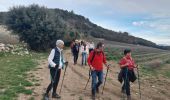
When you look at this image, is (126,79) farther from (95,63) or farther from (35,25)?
(35,25)

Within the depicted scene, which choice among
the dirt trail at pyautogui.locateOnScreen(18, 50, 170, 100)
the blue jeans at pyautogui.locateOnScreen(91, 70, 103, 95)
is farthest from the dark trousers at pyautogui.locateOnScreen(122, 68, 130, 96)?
the blue jeans at pyautogui.locateOnScreen(91, 70, 103, 95)

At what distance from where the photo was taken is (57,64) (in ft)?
47.7

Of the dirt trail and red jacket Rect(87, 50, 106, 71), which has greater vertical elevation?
red jacket Rect(87, 50, 106, 71)

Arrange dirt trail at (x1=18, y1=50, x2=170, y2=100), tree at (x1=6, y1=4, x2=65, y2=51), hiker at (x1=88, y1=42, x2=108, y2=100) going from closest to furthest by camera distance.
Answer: hiker at (x1=88, y1=42, x2=108, y2=100), dirt trail at (x1=18, y1=50, x2=170, y2=100), tree at (x1=6, y1=4, x2=65, y2=51)

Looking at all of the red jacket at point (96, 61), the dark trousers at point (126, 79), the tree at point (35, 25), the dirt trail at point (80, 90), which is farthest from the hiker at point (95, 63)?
the tree at point (35, 25)

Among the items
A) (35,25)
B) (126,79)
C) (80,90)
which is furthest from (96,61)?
(35,25)

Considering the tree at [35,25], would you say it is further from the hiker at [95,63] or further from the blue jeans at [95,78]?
the hiker at [95,63]

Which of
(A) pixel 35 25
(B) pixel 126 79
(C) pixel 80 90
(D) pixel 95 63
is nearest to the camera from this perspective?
(D) pixel 95 63

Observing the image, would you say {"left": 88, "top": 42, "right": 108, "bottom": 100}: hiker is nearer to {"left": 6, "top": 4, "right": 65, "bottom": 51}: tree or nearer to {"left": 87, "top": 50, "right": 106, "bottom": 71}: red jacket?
{"left": 87, "top": 50, "right": 106, "bottom": 71}: red jacket

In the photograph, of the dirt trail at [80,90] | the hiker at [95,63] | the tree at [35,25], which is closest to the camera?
the hiker at [95,63]

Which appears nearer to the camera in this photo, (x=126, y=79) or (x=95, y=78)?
(x=95, y=78)

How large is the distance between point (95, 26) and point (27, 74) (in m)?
104

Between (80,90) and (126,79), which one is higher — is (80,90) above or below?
below

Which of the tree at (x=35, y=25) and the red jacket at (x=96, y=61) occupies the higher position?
the tree at (x=35, y=25)
